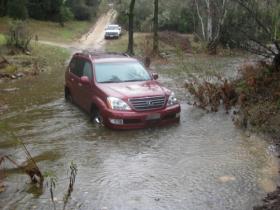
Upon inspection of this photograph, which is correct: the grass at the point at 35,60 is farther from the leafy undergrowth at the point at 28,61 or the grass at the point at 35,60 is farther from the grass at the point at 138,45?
the grass at the point at 138,45

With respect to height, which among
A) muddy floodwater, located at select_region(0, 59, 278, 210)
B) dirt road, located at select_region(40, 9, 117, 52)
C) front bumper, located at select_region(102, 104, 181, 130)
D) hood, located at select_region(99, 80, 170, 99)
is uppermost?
hood, located at select_region(99, 80, 170, 99)

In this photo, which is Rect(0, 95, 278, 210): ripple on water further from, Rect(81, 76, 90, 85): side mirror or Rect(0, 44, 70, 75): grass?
Rect(0, 44, 70, 75): grass

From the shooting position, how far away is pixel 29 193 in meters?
8.63

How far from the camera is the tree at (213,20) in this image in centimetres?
4084

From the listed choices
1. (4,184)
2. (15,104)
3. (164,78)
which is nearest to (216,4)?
(164,78)

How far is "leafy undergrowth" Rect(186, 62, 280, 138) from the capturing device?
44.9ft

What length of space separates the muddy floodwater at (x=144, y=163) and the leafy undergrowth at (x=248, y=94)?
0.60 m

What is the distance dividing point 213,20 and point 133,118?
1367 inches

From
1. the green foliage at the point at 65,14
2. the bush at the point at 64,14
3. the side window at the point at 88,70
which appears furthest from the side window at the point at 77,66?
the green foliage at the point at 65,14

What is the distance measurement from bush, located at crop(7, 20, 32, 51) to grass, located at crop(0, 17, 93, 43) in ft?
44.5

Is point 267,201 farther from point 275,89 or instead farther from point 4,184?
point 275,89

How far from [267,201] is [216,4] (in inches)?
1460

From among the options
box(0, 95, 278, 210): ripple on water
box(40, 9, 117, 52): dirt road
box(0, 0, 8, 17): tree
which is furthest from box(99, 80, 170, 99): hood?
box(0, 0, 8, 17): tree

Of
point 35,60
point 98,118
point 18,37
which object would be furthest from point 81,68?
point 18,37
